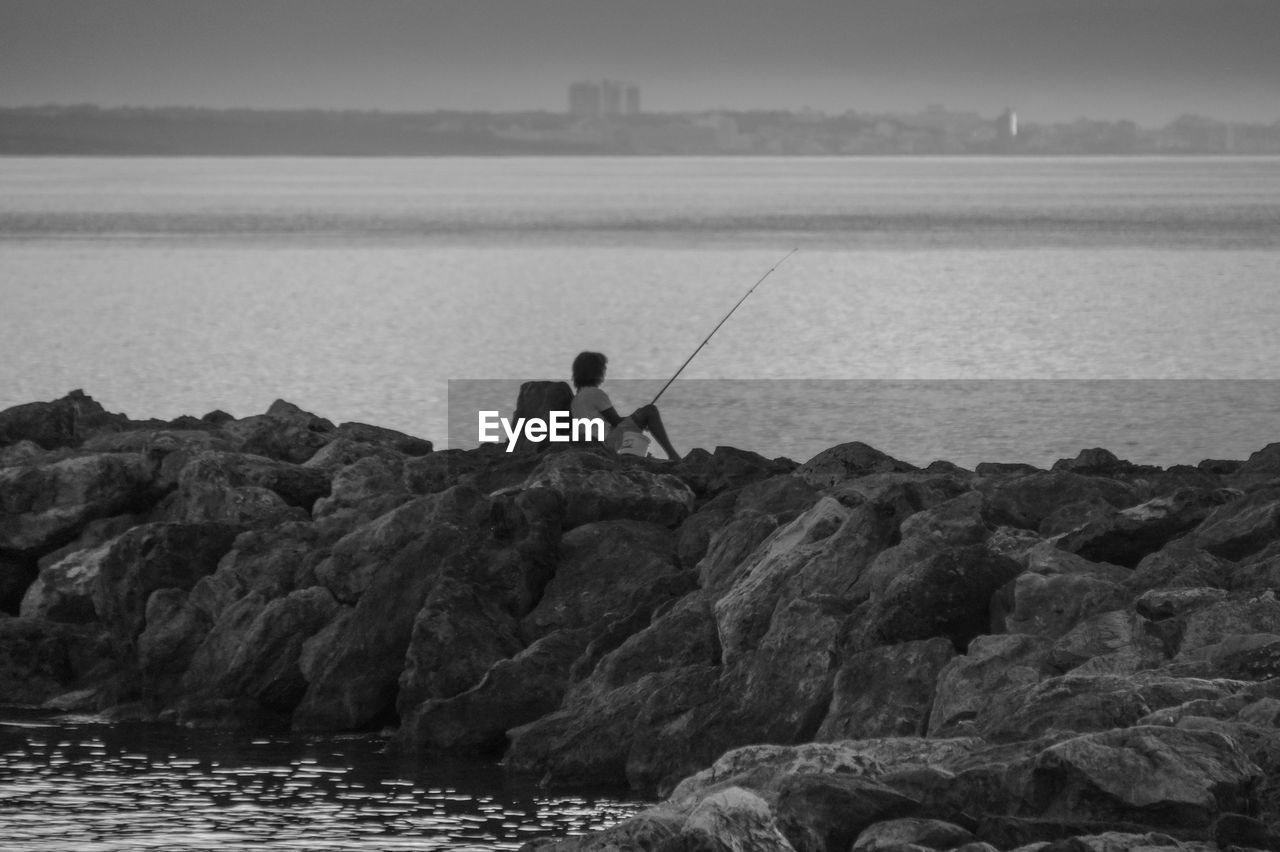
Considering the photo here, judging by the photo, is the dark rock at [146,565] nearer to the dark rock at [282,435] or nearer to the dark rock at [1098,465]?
the dark rock at [282,435]

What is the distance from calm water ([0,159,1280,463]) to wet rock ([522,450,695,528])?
9.99 meters

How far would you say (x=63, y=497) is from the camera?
12875 millimetres

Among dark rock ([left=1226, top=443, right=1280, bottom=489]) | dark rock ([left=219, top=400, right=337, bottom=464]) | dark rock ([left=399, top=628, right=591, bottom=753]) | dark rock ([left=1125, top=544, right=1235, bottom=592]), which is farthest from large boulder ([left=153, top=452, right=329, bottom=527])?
dark rock ([left=1226, top=443, right=1280, bottom=489])

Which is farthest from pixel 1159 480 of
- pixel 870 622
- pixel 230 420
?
pixel 230 420

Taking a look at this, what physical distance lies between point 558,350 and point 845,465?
26693mm

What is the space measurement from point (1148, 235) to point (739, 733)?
79.5 meters

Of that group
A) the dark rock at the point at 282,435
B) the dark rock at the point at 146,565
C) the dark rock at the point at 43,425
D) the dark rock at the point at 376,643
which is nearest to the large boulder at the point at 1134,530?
the dark rock at the point at 376,643

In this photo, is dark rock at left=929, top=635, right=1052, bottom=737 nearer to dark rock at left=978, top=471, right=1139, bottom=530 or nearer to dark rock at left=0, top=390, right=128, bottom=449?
dark rock at left=978, top=471, right=1139, bottom=530

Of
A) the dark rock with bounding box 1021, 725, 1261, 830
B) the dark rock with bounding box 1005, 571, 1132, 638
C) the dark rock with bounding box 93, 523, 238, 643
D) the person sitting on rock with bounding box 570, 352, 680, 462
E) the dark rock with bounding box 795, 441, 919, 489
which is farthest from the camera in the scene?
the person sitting on rock with bounding box 570, 352, 680, 462

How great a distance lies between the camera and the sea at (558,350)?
9.26m

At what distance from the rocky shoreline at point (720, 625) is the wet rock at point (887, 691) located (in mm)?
15

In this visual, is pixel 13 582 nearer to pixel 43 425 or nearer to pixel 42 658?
pixel 42 658

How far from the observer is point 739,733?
9.04 meters

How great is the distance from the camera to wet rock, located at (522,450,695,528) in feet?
39.0
